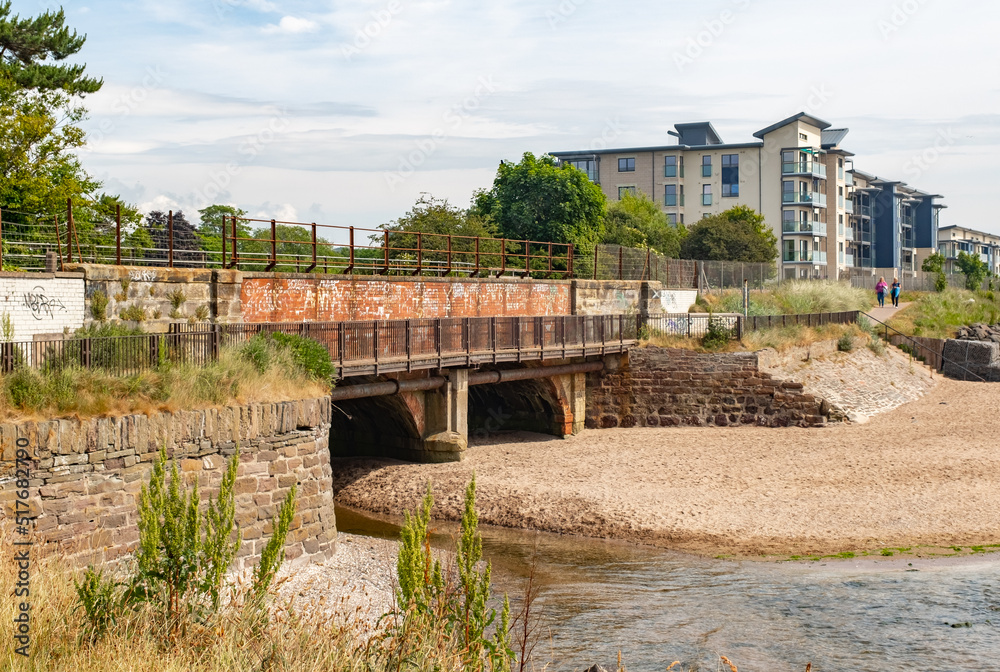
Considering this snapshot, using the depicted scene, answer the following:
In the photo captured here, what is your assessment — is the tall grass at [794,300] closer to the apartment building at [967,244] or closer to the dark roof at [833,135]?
the dark roof at [833,135]

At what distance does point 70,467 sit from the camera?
12188mm

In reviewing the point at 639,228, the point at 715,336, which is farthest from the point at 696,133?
the point at 715,336

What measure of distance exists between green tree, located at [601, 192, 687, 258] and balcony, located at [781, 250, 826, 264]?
428 inches

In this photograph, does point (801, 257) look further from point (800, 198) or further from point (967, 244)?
point (967, 244)

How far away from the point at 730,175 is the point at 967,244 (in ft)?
185

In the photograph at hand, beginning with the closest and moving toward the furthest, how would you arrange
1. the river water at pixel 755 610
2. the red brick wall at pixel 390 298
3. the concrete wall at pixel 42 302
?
the river water at pixel 755 610
the concrete wall at pixel 42 302
the red brick wall at pixel 390 298

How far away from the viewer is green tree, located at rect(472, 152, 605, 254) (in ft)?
149

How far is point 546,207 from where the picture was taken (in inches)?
1800

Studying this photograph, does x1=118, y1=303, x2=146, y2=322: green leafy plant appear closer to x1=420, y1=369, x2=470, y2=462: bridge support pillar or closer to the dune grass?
x1=420, y1=369, x2=470, y2=462: bridge support pillar

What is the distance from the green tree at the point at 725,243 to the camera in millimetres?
57438

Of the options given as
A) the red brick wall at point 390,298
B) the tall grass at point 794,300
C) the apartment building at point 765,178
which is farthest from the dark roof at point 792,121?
the red brick wall at point 390,298

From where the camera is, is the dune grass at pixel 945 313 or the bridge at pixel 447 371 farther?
the dune grass at pixel 945 313

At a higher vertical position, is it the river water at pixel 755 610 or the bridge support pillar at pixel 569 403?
the bridge support pillar at pixel 569 403

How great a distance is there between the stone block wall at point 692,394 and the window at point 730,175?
44696 millimetres
